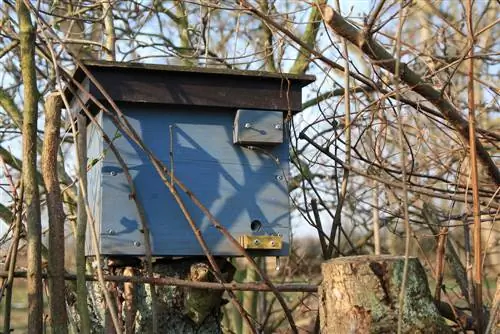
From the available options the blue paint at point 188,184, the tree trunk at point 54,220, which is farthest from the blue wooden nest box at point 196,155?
the tree trunk at point 54,220

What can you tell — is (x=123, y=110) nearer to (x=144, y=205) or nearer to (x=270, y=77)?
(x=144, y=205)

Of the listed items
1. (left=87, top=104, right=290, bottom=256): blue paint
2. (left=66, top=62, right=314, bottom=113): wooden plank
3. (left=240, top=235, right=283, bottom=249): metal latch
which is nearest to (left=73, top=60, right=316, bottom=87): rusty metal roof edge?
(left=66, top=62, right=314, bottom=113): wooden plank

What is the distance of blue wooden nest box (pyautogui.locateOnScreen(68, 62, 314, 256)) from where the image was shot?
10.4 ft

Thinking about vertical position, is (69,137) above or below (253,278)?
above

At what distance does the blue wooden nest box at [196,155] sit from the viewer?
10.4 ft

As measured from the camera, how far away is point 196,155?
129 inches

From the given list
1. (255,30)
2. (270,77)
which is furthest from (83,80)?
(255,30)

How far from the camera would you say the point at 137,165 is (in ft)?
10.5

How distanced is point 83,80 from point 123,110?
0.85ft

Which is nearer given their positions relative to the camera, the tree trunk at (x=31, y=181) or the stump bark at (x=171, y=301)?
the tree trunk at (x=31, y=181)

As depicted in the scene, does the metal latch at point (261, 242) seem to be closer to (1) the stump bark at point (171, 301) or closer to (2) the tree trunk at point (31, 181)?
(1) the stump bark at point (171, 301)

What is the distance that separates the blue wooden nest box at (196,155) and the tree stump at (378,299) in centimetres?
95

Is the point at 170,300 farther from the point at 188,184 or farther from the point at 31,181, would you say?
the point at 31,181

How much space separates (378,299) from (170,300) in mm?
1374
